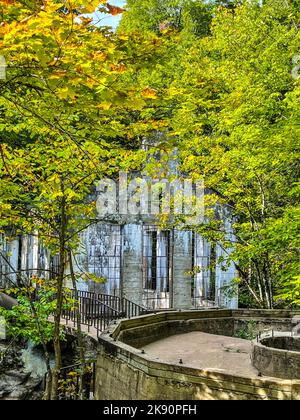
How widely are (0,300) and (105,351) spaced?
934 cm

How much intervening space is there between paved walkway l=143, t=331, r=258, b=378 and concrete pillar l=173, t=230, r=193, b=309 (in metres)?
4.82

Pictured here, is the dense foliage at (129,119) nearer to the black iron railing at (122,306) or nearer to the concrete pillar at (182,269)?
the concrete pillar at (182,269)

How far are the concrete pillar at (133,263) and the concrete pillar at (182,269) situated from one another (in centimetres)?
155

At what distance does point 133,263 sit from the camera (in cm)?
1855

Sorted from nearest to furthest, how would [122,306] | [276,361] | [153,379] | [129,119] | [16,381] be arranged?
[153,379] → [276,361] → [129,119] → [16,381] → [122,306]

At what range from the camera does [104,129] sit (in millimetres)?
5188

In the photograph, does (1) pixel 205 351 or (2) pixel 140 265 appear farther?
(2) pixel 140 265

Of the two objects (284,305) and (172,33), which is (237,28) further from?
(172,33)

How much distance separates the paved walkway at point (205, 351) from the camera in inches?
400

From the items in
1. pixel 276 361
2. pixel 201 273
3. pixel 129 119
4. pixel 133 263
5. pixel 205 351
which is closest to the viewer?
pixel 276 361

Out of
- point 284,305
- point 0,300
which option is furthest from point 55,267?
point 284,305

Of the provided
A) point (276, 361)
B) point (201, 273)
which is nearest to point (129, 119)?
point (276, 361)

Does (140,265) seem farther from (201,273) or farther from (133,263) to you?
(201,273)

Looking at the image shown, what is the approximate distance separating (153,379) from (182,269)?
11290 mm
